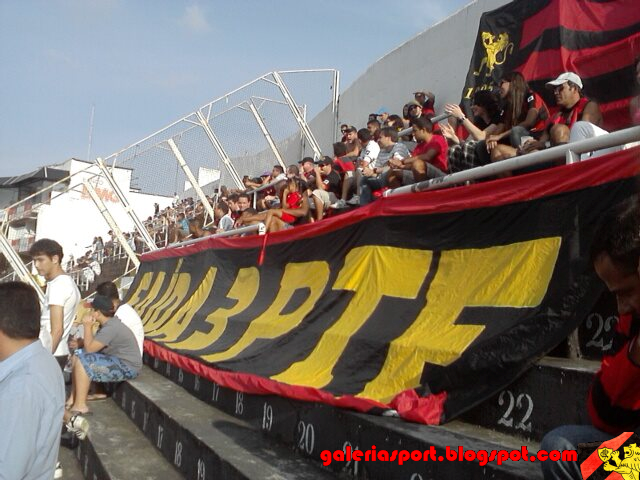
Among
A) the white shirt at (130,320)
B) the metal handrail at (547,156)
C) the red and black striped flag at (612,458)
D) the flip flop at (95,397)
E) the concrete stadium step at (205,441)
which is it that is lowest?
the flip flop at (95,397)

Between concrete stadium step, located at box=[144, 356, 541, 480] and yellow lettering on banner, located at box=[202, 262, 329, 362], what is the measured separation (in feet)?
2.85

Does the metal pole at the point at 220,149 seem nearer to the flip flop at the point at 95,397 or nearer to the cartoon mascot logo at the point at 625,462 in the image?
the flip flop at the point at 95,397

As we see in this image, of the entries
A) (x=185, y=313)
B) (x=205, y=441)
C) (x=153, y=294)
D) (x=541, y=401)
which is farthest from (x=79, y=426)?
(x=153, y=294)

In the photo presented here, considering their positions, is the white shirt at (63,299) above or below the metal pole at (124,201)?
below

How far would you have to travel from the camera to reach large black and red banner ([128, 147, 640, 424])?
263cm

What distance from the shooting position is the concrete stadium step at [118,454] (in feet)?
12.6

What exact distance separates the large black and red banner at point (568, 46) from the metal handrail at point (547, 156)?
203 centimetres

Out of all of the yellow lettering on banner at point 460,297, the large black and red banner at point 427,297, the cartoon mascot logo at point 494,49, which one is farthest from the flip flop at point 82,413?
the cartoon mascot logo at point 494,49

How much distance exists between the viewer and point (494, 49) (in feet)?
20.9

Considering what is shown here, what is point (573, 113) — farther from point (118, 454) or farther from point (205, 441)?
point (118, 454)

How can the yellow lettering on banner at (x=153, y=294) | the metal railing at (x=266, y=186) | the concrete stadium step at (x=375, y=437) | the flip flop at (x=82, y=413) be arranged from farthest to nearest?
A: the metal railing at (x=266, y=186) → the yellow lettering on banner at (x=153, y=294) → the flip flop at (x=82, y=413) → the concrete stadium step at (x=375, y=437)

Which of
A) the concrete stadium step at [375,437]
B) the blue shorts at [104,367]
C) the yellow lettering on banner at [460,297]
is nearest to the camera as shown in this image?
the concrete stadium step at [375,437]

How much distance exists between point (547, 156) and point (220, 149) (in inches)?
383

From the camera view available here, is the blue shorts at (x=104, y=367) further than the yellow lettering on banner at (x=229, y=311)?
No
